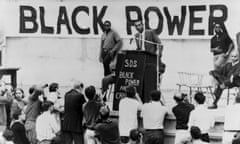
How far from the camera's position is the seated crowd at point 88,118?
923cm

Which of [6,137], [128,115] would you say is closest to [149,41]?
[128,115]

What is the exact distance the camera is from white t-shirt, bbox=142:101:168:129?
9.26 meters

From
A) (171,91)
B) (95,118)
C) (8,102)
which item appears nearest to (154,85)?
(171,91)

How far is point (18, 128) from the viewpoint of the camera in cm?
996

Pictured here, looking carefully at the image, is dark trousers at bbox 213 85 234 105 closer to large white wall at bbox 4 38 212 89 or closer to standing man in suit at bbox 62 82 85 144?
large white wall at bbox 4 38 212 89

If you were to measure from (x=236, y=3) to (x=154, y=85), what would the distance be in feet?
5.72

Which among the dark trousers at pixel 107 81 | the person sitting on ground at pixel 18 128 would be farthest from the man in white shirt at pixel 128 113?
the person sitting on ground at pixel 18 128

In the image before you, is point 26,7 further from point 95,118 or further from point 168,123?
point 168,123

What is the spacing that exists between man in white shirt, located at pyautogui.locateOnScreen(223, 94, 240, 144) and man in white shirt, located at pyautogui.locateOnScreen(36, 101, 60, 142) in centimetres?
256

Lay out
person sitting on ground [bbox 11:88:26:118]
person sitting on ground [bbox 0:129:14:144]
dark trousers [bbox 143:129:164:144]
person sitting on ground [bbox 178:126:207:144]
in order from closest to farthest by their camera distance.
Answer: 1. person sitting on ground [bbox 178:126:207:144]
2. dark trousers [bbox 143:129:164:144]
3. person sitting on ground [bbox 0:129:14:144]
4. person sitting on ground [bbox 11:88:26:118]

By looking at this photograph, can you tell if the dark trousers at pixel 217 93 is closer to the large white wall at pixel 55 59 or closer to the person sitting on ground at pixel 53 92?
the large white wall at pixel 55 59

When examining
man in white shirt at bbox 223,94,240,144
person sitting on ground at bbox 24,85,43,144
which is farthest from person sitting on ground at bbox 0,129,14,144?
man in white shirt at bbox 223,94,240,144

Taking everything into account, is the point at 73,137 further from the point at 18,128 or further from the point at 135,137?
the point at 135,137

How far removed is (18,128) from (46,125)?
47cm
